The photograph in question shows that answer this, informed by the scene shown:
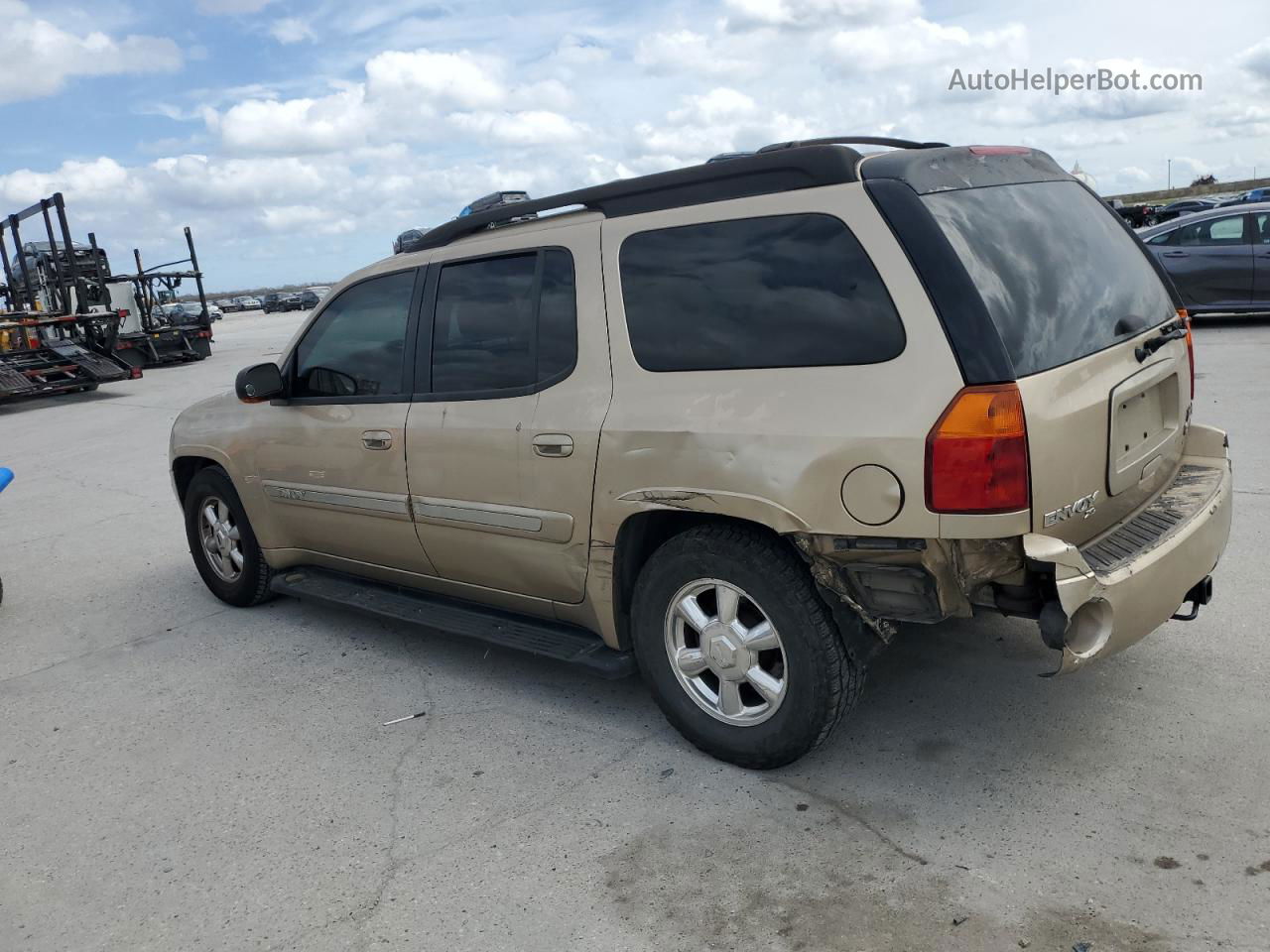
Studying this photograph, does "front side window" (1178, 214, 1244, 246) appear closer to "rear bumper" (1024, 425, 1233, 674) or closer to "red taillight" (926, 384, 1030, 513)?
"rear bumper" (1024, 425, 1233, 674)

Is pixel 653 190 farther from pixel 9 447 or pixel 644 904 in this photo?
pixel 9 447

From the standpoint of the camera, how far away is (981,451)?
278 centimetres

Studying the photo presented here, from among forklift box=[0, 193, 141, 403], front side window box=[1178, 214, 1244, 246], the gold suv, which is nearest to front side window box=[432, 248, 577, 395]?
the gold suv

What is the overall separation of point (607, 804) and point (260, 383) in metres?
2.67

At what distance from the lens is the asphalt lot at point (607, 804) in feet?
8.92

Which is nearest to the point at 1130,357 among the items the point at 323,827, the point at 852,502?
the point at 852,502

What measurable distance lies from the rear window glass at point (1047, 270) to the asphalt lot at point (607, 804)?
1.32 metres

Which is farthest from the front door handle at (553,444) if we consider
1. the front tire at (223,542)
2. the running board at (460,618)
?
the front tire at (223,542)

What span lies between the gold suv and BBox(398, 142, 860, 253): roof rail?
11 mm

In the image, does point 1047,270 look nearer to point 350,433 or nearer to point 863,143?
point 863,143

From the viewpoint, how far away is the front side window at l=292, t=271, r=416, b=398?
4.44 m

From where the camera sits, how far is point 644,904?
2805mm

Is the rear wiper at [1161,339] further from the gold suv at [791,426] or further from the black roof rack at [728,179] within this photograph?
the black roof rack at [728,179]

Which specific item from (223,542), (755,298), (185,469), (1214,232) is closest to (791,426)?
(755,298)
